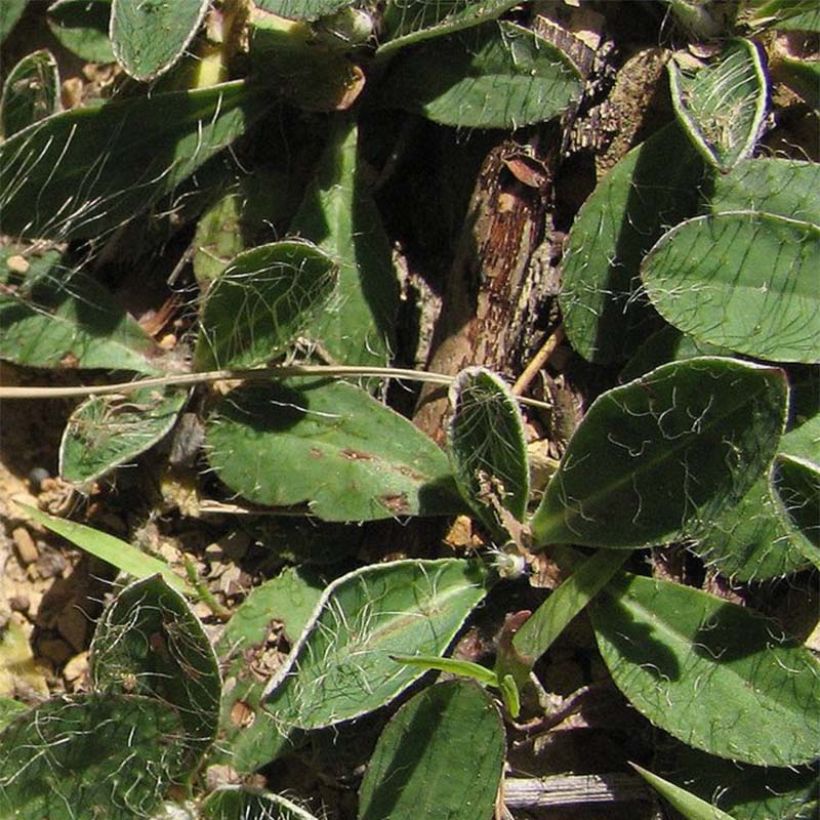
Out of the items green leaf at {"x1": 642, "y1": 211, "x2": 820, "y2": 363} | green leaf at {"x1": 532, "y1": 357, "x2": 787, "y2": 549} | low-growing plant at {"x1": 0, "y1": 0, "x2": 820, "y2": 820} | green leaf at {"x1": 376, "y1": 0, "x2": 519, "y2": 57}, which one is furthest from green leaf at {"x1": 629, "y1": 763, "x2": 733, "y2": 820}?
green leaf at {"x1": 376, "y1": 0, "x2": 519, "y2": 57}

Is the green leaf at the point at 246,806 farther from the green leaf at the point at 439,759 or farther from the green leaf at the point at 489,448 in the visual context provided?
the green leaf at the point at 489,448

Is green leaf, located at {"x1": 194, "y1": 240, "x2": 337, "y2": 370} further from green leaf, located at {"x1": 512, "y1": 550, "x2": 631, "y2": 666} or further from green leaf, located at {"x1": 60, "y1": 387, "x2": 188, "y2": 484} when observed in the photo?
green leaf, located at {"x1": 512, "y1": 550, "x2": 631, "y2": 666}

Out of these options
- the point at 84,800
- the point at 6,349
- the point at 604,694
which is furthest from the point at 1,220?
the point at 604,694

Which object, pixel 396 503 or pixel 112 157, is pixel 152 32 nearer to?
pixel 112 157

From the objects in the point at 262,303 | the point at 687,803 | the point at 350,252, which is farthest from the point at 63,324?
the point at 687,803

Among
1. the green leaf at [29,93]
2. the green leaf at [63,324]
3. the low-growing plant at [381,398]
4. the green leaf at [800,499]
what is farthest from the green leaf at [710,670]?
the green leaf at [29,93]

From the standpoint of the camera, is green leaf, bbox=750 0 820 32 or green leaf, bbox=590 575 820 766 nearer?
green leaf, bbox=590 575 820 766
